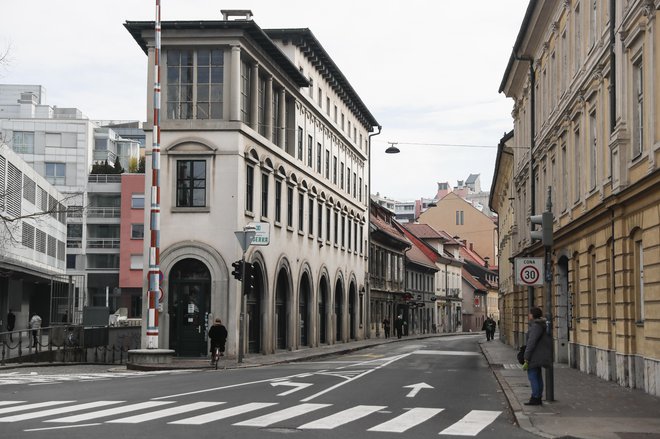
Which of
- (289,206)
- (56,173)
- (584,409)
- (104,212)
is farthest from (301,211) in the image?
(56,173)

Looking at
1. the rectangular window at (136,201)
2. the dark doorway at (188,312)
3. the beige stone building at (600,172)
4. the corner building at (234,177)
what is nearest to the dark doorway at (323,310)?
the corner building at (234,177)

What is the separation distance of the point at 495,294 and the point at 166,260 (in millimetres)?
90633

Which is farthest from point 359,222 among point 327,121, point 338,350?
point 338,350

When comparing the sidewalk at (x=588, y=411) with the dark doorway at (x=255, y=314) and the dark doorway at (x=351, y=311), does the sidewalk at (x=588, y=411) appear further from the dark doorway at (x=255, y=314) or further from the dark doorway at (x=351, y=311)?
the dark doorway at (x=351, y=311)

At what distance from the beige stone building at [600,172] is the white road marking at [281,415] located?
6873 mm

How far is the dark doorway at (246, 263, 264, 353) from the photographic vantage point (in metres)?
38.2

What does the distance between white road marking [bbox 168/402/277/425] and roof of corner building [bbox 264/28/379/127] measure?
1217 inches

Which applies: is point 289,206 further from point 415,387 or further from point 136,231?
point 136,231

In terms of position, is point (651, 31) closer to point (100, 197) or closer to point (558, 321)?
point (558, 321)

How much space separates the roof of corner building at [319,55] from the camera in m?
45.1

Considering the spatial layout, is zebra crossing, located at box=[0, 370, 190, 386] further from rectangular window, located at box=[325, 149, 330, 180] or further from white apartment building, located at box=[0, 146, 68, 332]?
rectangular window, located at box=[325, 149, 330, 180]

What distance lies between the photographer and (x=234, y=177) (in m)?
34.9

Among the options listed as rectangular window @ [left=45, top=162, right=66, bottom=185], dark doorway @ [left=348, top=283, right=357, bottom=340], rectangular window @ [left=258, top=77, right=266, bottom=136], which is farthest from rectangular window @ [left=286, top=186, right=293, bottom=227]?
rectangular window @ [left=45, top=162, right=66, bottom=185]

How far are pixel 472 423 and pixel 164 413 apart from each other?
4.71 m
